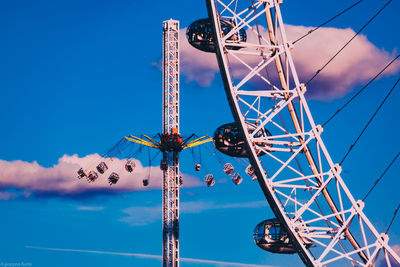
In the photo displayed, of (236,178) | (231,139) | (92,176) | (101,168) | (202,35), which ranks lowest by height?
(231,139)

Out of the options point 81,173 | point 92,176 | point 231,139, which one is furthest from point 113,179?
point 231,139

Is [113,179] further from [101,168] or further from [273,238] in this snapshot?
[273,238]

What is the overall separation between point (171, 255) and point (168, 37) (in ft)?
60.8

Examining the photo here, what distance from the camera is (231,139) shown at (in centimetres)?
2952

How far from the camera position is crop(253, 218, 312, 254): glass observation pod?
100.0 ft

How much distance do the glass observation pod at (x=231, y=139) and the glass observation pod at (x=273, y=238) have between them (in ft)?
11.1

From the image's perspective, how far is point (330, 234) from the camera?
29.3 metres

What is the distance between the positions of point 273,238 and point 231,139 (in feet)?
15.5

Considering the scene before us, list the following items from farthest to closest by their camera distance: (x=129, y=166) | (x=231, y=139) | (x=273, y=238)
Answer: (x=129, y=166) → (x=273, y=238) → (x=231, y=139)

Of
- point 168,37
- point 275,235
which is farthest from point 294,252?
point 168,37

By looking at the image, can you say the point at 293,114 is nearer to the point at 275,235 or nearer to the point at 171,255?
the point at 275,235

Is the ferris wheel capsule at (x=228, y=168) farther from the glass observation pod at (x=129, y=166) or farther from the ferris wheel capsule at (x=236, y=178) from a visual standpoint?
the glass observation pod at (x=129, y=166)

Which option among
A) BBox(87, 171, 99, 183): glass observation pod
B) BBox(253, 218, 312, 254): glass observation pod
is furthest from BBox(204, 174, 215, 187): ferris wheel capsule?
BBox(253, 218, 312, 254): glass observation pod

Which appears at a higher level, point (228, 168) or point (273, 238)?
point (228, 168)
